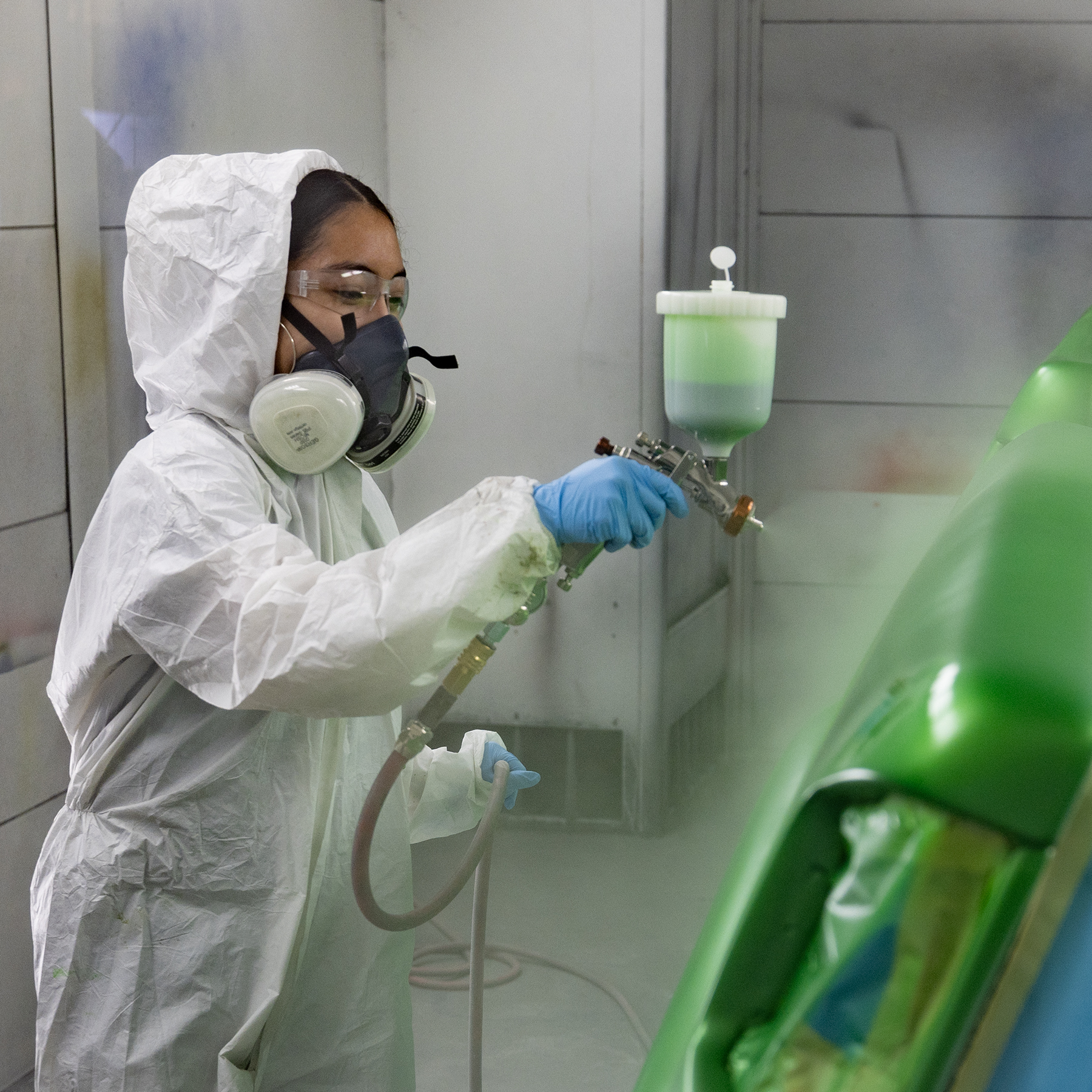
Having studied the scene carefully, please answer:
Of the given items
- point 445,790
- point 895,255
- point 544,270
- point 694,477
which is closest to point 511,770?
point 445,790

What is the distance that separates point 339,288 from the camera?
1273 mm

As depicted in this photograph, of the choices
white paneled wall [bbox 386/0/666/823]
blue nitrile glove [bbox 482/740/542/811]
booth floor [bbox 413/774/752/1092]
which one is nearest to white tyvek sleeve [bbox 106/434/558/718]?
blue nitrile glove [bbox 482/740/542/811]

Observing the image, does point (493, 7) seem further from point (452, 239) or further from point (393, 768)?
point (393, 768)

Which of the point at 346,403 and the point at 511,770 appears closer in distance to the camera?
the point at 346,403

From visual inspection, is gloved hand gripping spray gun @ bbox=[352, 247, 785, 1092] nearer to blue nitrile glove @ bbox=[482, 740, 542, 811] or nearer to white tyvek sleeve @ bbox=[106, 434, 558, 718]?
blue nitrile glove @ bbox=[482, 740, 542, 811]

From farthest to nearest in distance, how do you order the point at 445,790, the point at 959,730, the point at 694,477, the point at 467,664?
the point at 445,790 < the point at 694,477 < the point at 467,664 < the point at 959,730

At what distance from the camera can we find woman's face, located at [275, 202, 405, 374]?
4.17ft

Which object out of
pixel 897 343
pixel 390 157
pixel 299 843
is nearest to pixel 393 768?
pixel 299 843

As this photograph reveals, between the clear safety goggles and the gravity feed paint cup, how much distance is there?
43 cm

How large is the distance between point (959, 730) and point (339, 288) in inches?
40.3

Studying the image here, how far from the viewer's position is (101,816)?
1.21 metres

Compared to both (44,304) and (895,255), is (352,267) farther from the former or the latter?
(895,255)

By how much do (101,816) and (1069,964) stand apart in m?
1.04

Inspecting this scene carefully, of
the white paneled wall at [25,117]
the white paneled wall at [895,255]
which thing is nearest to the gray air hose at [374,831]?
the white paneled wall at [25,117]
